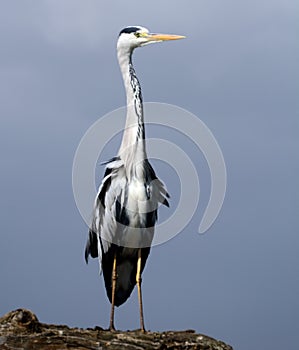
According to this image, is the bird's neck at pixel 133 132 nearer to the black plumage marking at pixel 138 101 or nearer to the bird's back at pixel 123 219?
the black plumage marking at pixel 138 101

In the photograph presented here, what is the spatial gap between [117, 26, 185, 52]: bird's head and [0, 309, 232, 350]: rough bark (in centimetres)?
357

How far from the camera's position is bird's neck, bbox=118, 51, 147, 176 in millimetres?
9211

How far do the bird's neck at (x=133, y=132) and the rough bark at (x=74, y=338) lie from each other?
6.61ft

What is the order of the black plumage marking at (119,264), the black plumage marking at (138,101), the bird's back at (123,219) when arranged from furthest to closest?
the black plumage marking at (119,264)
the black plumage marking at (138,101)
the bird's back at (123,219)

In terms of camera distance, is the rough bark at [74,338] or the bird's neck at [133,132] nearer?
the rough bark at [74,338]

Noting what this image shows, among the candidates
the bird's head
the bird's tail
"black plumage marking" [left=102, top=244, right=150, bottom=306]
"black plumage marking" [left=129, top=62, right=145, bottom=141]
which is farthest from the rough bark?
the bird's head

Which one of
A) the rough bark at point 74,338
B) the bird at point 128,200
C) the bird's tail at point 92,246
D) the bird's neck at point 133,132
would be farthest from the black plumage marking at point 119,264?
the rough bark at point 74,338

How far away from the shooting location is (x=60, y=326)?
28.1 feet

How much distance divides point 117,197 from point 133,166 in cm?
42

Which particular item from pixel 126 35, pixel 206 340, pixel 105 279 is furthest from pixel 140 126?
pixel 206 340

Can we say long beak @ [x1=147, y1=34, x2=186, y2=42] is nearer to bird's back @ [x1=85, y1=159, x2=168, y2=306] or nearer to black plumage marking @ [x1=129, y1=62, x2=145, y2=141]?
black plumage marking @ [x1=129, y1=62, x2=145, y2=141]

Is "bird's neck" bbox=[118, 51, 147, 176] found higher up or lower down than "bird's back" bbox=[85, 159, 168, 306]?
higher up

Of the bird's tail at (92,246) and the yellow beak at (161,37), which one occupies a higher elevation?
the yellow beak at (161,37)

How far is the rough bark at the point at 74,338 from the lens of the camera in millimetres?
8078
